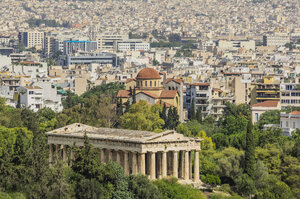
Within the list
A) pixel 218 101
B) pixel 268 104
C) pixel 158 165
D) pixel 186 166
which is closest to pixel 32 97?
pixel 218 101

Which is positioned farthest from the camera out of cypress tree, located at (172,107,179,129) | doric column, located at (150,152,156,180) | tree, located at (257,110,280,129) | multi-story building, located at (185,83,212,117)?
multi-story building, located at (185,83,212,117)

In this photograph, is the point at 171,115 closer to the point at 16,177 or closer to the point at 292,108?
the point at 292,108

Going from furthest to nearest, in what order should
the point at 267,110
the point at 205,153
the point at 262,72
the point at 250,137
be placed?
the point at 262,72
the point at 267,110
the point at 205,153
the point at 250,137

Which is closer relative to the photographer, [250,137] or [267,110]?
[250,137]

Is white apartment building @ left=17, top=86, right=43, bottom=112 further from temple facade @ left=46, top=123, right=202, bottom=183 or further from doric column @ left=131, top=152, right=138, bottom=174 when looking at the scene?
doric column @ left=131, top=152, right=138, bottom=174

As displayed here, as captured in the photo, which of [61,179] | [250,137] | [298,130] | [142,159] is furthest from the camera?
[298,130]

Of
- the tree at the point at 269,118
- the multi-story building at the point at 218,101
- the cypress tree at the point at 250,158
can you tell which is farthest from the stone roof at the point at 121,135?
the multi-story building at the point at 218,101

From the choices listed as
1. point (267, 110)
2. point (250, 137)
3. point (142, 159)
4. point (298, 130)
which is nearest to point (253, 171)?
point (250, 137)

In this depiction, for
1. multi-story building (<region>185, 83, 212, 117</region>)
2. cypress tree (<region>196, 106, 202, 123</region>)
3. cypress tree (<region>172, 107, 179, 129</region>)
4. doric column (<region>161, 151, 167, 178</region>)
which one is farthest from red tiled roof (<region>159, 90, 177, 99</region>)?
doric column (<region>161, 151, 167, 178</region>)
